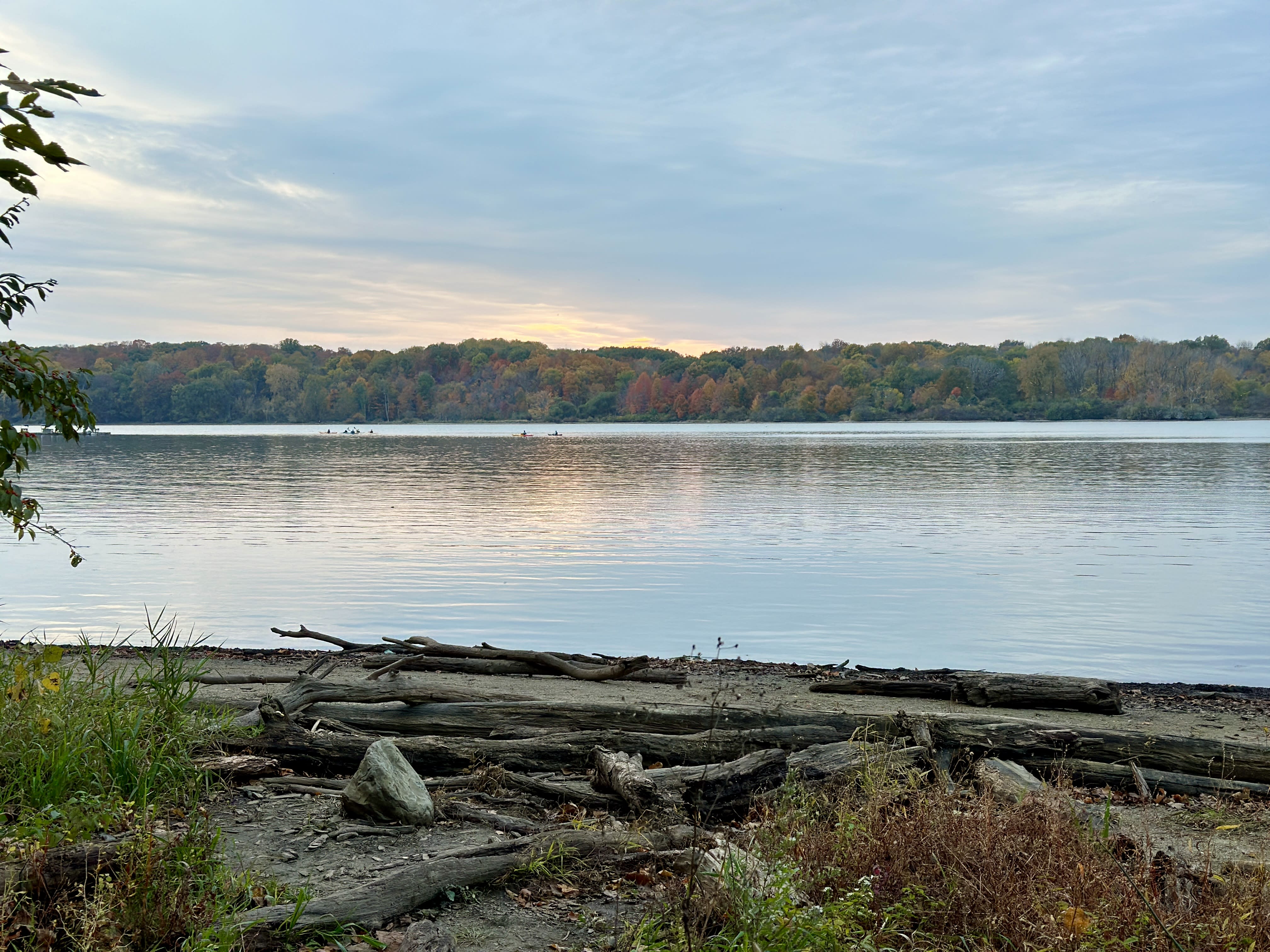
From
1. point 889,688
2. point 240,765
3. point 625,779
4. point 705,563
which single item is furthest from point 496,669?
point 705,563

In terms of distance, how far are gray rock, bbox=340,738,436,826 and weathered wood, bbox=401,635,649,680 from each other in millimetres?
4352

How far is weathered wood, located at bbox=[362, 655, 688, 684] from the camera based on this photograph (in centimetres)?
1113

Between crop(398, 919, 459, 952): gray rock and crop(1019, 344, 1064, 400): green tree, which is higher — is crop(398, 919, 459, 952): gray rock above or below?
below

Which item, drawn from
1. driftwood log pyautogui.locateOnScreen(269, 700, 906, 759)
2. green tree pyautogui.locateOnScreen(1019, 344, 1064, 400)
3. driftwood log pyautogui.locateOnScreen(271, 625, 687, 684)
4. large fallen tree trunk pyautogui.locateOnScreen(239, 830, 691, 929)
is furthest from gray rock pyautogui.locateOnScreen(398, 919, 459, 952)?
green tree pyautogui.locateOnScreen(1019, 344, 1064, 400)

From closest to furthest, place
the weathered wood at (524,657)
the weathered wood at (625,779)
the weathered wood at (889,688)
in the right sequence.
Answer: the weathered wood at (625,779), the weathered wood at (889,688), the weathered wood at (524,657)

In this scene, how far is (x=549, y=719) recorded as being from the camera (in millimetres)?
8000

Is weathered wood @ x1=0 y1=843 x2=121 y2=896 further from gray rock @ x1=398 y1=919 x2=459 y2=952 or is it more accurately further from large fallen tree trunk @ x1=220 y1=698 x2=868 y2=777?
large fallen tree trunk @ x1=220 y1=698 x2=868 y2=777

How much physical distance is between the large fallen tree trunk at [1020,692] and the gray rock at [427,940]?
6.88 meters

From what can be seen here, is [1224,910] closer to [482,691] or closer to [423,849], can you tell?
[423,849]

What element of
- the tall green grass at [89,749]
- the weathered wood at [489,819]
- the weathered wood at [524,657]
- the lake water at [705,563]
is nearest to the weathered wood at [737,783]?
the weathered wood at [489,819]

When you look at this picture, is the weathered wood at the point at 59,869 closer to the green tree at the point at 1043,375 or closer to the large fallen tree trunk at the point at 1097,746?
the large fallen tree trunk at the point at 1097,746

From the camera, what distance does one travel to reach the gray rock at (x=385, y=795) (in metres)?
6.11

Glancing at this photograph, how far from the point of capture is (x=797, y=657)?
49.1ft

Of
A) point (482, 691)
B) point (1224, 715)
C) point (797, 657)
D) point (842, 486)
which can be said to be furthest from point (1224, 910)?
point (842, 486)
